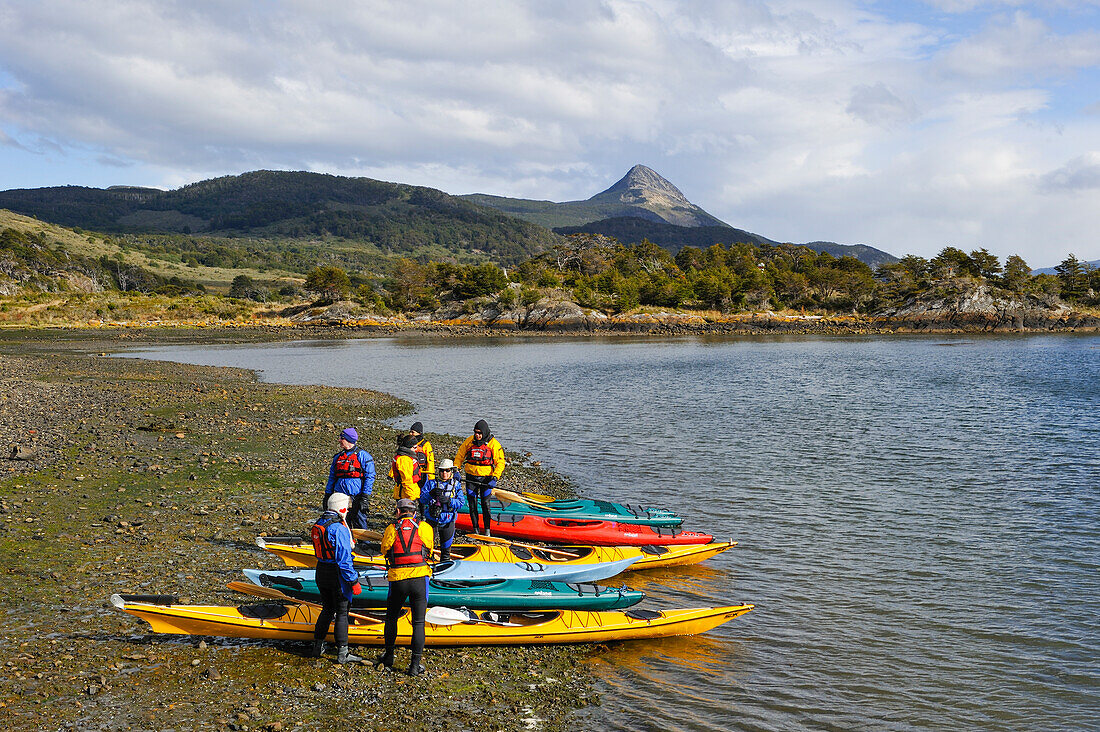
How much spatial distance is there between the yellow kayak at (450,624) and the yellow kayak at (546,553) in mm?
1713

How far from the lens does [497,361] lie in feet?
207

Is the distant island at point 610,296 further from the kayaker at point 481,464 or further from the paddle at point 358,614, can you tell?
the paddle at point 358,614

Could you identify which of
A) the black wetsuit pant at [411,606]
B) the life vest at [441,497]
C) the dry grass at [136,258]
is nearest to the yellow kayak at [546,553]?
the life vest at [441,497]

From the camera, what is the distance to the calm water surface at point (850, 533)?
9227 millimetres

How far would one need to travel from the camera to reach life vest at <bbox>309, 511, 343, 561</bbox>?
846 cm

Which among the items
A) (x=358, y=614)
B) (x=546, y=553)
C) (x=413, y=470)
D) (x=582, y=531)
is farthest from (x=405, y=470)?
(x=582, y=531)

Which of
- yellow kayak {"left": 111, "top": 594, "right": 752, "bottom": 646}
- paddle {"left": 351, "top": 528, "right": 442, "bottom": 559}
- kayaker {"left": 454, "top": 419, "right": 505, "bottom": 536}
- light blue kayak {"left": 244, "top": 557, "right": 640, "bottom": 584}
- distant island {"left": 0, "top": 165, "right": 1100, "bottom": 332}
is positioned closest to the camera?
yellow kayak {"left": 111, "top": 594, "right": 752, "bottom": 646}

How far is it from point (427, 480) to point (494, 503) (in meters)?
2.95

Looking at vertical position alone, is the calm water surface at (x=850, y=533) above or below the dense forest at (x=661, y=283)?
below

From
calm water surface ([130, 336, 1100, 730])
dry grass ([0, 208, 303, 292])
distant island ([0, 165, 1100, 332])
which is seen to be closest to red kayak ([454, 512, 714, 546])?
calm water surface ([130, 336, 1100, 730])

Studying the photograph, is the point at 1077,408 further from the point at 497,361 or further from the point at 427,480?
the point at 497,361

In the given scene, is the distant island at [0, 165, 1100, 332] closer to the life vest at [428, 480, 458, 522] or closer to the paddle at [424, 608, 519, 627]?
the life vest at [428, 480, 458, 522]

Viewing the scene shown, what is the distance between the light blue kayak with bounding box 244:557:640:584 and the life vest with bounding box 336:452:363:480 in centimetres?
144

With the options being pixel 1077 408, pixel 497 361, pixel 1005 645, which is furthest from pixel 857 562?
pixel 497 361
